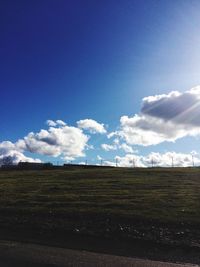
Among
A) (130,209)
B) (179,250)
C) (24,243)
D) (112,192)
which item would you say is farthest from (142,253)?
(112,192)

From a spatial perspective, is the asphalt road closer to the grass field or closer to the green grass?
the grass field

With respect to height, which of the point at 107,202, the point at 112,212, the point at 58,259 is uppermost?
the point at 107,202

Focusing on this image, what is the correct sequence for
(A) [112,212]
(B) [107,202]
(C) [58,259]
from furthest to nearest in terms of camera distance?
(B) [107,202]
(A) [112,212]
(C) [58,259]

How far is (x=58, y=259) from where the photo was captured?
13.2 m

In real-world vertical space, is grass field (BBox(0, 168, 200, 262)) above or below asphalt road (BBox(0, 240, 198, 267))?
above

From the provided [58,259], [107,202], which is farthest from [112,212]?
[58,259]

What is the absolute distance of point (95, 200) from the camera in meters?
27.7

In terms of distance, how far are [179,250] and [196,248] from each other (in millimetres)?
592

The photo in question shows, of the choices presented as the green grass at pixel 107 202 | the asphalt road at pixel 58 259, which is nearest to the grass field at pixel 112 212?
the green grass at pixel 107 202

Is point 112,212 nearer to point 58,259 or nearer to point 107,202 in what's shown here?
point 107,202

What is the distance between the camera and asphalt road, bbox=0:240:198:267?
41.1 feet

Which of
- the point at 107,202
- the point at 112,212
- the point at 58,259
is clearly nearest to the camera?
the point at 58,259

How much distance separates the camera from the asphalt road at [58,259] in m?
12.5

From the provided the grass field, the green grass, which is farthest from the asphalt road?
the green grass
